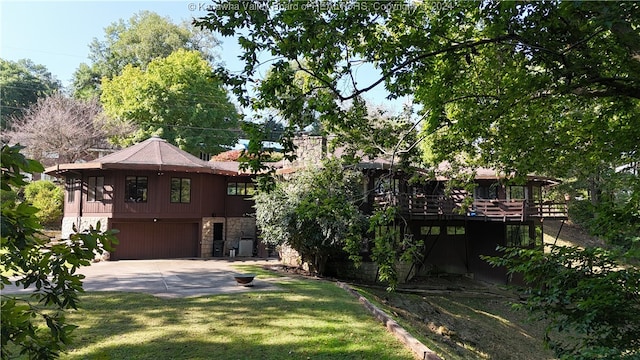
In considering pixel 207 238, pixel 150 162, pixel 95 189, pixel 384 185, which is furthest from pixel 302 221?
pixel 95 189

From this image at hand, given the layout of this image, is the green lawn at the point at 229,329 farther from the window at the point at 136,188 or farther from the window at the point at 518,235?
the window at the point at 518,235

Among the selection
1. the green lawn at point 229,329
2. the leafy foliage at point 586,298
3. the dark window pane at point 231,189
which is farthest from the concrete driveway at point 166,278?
the leafy foliage at point 586,298

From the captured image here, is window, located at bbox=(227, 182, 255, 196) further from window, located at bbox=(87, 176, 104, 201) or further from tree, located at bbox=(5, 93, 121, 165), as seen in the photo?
tree, located at bbox=(5, 93, 121, 165)

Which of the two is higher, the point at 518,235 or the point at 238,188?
the point at 238,188

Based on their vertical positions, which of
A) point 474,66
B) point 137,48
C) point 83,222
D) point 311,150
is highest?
point 137,48

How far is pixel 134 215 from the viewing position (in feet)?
59.2

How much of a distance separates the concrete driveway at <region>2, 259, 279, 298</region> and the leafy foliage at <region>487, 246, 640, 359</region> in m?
7.91

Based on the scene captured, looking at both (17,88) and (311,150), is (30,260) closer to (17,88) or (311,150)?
(311,150)

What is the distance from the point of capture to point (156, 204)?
1850 centimetres

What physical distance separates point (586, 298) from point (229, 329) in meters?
5.71

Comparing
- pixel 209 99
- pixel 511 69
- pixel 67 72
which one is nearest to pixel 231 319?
pixel 511 69

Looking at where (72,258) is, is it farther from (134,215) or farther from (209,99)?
(209,99)

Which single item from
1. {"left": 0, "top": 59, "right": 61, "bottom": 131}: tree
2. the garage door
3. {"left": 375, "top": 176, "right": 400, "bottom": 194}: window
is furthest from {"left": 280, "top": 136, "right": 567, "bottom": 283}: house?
{"left": 0, "top": 59, "right": 61, "bottom": 131}: tree

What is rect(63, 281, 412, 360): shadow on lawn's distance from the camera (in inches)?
243
